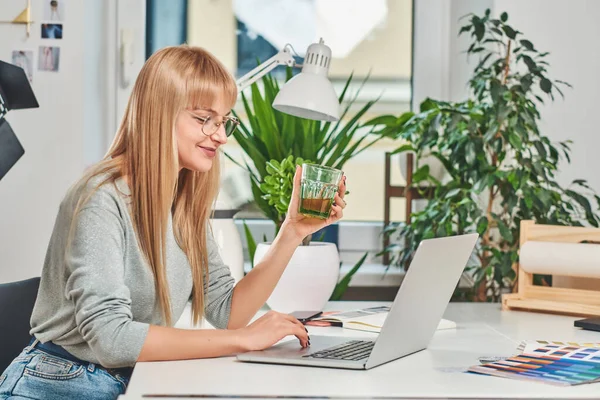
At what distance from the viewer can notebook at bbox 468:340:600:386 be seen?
121 cm

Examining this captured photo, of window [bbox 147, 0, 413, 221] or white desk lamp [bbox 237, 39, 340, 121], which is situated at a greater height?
window [bbox 147, 0, 413, 221]

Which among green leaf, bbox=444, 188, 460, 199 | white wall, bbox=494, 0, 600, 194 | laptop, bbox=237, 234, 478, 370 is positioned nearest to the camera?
laptop, bbox=237, 234, 478, 370

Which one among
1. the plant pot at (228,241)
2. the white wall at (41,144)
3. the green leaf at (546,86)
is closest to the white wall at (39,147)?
the white wall at (41,144)

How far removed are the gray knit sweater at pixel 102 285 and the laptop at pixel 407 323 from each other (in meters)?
0.20

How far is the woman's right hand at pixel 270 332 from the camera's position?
1.34 metres

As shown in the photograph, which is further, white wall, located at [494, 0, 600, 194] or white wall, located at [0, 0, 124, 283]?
white wall, located at [494, 0, 600, 194]

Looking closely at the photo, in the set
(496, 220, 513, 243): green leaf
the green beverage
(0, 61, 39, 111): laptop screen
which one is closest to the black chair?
the green beverage

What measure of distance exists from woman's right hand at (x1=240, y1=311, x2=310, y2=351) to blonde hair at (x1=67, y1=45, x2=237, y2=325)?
19 centimetres

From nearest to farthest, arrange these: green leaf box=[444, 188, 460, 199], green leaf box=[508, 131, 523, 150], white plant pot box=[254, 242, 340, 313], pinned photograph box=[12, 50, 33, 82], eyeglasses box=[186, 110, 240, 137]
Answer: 1. eyeglasses box=[186, 110, 240, 137]
2. white plant pot box=[254, 242, 340, 313]
3. green leaf box=[508, 131, 523, 150]
4. green leaf box=[444, 188, 460, 199]
5. pinned photograph box=[12, 50, 33, 82]

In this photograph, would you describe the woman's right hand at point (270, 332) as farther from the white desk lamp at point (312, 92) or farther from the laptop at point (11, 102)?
the laptop at point (11, 102)

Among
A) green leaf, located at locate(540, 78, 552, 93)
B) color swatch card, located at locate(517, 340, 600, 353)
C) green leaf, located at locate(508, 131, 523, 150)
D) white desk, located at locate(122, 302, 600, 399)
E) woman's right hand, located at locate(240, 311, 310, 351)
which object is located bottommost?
white desk, located at locate(122, 302, 600, 399)

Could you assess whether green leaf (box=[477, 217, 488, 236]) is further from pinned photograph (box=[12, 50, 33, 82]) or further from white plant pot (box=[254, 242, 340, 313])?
pinned photograph (box=[12, 50, 33, 82])

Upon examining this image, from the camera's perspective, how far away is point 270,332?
4.50ft

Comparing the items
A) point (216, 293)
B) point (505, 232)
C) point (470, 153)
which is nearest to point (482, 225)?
point (505, 232)
